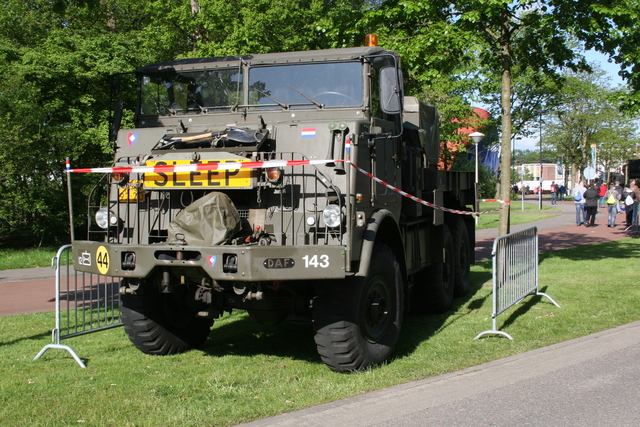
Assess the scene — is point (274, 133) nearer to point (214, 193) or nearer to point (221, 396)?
point (214, 193)

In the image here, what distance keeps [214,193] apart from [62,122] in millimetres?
14645

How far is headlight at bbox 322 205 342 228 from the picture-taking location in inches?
222

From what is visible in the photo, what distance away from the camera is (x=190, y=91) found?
7.45 m

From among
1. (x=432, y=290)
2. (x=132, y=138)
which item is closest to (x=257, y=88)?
(x=132, y=138)

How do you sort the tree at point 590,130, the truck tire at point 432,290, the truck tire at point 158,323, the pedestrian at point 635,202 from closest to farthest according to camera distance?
the truck tire at point 158,323, the truck tire at point 432,290, the pedestrian at point 635,202, the tree at point 590,130

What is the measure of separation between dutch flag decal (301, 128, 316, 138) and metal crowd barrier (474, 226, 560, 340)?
256 centimetres

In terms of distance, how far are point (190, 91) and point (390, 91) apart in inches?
91.6

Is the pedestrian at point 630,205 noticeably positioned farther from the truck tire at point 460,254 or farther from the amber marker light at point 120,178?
the amber marker light at point 120,178

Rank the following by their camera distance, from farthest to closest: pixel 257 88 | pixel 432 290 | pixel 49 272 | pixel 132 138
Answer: pixel 49 272
pixel 432 290
pixel 257 88
pixel 132 138

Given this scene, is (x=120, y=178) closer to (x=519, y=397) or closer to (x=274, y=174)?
(x=274, y=174)

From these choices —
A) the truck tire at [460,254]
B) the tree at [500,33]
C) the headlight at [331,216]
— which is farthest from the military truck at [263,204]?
the tree at [500,33]

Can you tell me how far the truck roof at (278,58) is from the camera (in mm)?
6945

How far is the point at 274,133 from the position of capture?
6406 mm

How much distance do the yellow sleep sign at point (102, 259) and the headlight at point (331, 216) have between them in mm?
1960
